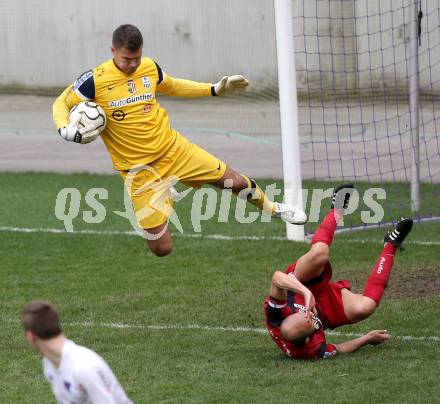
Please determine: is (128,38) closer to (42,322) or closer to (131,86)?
(131,86)

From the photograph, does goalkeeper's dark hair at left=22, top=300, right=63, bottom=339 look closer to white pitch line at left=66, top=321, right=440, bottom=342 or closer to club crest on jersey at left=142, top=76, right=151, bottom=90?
white pitch line at left=66, top=321, right=440, bottom=342

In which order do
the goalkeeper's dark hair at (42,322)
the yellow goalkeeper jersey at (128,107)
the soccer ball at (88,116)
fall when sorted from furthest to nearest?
the yellow goalkeeper jersey at (128,107) < the soccer ball at (88,116) < the goalkeeper's dark hair at (42,322)

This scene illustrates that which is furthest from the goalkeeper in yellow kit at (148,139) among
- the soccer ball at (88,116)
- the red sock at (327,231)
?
the red sock at (327,231)

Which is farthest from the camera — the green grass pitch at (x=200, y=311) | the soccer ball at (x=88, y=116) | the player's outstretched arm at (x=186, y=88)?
the player's outstretched arm at (x=186, y=88)

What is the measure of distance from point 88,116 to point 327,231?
237 cm

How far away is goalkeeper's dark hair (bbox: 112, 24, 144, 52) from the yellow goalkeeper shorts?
113cm

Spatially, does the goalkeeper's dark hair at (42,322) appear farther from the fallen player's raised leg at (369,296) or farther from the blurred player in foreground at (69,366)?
the fallen player's raised leg at (369,296)

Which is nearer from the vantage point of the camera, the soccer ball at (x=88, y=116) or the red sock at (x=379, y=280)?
the red sock at (x=379, y=280)

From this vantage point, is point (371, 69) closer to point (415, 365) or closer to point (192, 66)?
point (192, 66)

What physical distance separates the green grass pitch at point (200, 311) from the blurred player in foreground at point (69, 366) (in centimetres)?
232

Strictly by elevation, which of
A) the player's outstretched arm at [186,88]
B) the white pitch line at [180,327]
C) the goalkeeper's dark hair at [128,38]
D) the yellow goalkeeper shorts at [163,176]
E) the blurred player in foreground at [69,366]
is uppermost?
the goalkeeper's dark hair at [128,38]

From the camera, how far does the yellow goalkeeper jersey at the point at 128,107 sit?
9875 millimetres

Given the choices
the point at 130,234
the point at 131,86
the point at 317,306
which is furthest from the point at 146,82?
the point at 130,234

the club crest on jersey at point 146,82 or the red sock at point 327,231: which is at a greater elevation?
the club crest on jersey at point 146,82
